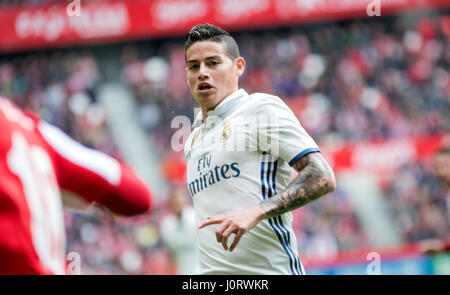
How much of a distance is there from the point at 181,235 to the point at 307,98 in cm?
1093

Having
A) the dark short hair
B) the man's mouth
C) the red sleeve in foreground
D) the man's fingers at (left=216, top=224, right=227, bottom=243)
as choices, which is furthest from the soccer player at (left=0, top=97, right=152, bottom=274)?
the dark short hair

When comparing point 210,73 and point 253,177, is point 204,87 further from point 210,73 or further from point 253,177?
point 253,177

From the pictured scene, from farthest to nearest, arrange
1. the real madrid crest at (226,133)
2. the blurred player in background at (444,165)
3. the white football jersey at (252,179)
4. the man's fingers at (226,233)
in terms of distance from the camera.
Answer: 1. the blurred player in background at (444,165)
2. the real madrid crest at (226,133)
3. the white football jersey at (252,179)
4. the man's fingers at (226,233)

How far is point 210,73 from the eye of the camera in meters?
3.18

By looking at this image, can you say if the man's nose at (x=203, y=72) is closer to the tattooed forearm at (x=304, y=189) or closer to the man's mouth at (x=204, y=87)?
the man's mouth at (x=204, y=87)

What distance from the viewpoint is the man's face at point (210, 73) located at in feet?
10.4

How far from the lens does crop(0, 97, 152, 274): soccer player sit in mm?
1892

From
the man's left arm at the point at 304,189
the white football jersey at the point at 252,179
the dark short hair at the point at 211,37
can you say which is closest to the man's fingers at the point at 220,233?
the man's left arm at the point at 304,189

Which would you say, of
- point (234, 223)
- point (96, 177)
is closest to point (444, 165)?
point (234, 223)

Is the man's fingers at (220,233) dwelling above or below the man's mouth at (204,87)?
below

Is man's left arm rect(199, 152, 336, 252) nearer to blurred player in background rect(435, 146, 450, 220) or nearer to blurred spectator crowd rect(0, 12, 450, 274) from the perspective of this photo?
blurred player in background rect(435, 146, 450, 220)

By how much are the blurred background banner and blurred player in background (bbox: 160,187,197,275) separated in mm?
13615

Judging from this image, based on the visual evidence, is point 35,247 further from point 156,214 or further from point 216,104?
point 156,214

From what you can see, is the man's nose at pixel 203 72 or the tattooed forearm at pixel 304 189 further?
the man's nose at pixel 203 72
